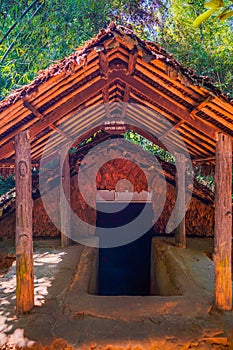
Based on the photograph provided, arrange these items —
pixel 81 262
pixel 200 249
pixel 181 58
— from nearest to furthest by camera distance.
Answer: pixel 81 262 → pixel 200 249 → pixel 181 58

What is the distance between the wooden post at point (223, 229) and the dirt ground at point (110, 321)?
0.21 meters

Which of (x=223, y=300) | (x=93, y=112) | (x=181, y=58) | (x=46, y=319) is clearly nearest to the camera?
(x=46, y=319)

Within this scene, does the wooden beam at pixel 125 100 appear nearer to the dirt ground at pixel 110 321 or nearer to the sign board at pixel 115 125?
the sign board at pixel 115 125

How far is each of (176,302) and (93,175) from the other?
12.6 ft

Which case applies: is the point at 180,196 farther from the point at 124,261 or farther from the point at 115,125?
the point at 124,261

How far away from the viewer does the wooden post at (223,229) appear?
3.14 metres

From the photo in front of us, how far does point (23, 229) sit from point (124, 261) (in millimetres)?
6465

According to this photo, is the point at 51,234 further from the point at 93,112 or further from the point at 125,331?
the point at 125,331

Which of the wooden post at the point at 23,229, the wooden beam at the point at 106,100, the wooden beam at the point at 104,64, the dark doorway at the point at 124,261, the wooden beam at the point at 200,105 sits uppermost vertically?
the wooden beam at the point at 106,100

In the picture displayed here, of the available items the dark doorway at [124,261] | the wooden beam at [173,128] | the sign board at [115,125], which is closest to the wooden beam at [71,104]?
the wooden beam at [173,128]

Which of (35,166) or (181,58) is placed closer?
(35,166)

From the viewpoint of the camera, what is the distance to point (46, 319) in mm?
2885

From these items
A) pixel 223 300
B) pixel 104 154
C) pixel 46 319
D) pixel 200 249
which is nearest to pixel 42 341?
pixel 46 319

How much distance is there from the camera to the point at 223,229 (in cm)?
316
